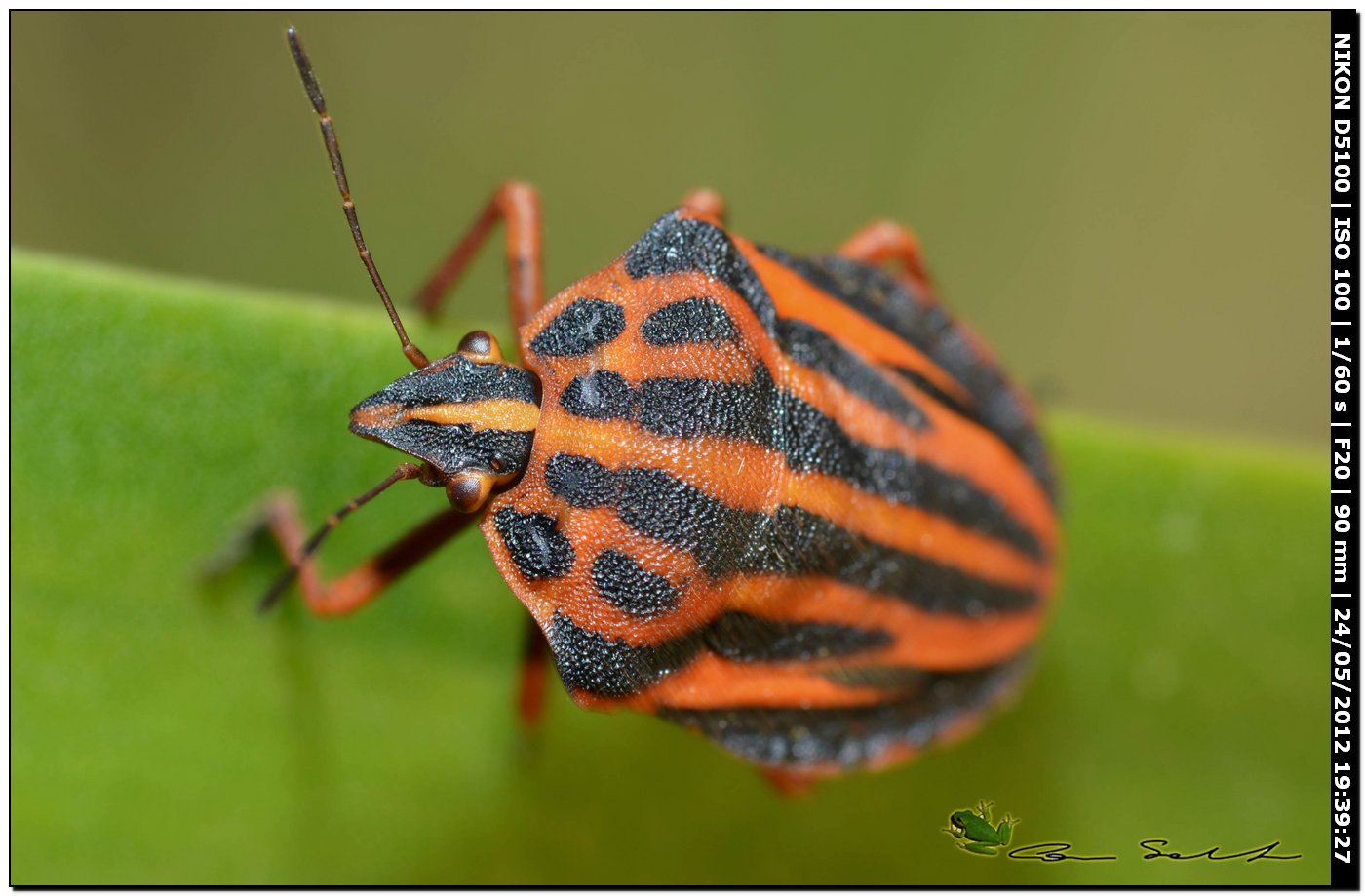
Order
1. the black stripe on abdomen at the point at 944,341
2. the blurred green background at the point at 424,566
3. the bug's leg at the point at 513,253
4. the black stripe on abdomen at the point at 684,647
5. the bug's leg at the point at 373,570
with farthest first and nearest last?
the black stripe on abdomen at the point at 944,341
the bug's leg at the point at 513,253
the bug's leg at the point at 373,570
the blurred green background at the point at 424,566
the black stripe on abdomen at the point at 684,647

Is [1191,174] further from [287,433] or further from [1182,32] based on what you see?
[287,433]

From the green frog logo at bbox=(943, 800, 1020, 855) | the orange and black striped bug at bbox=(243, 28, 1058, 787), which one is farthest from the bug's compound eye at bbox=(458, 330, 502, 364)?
the green frog logo at bbox=(943, 800, 1020, 855)

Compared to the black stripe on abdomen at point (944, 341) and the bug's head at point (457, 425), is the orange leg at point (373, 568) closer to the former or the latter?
the bug's head at point (457, 425)

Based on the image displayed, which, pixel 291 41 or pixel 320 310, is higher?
pixel 291 41

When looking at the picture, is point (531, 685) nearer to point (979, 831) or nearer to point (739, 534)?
point (739, 534)

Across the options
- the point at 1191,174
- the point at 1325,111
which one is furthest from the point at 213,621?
the point at 1325,111
